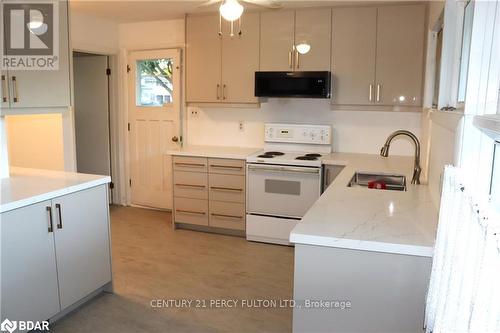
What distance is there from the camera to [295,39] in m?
4.29

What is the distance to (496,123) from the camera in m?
1.12

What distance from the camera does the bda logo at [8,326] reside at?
2280 mm

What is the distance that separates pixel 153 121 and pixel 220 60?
1346mm

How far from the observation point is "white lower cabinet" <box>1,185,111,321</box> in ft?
7.51

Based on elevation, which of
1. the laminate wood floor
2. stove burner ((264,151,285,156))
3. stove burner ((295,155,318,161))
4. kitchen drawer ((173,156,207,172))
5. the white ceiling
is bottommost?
the laminate wood floor

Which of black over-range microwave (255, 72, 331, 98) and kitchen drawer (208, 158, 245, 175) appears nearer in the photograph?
black over-range microwave (255, 72, 331, 98)

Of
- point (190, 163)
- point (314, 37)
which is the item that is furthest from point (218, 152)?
point (314, 37)

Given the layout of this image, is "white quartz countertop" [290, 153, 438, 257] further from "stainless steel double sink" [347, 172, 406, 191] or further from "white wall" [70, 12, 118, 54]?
"white wall" [70, 12, 118, 54]

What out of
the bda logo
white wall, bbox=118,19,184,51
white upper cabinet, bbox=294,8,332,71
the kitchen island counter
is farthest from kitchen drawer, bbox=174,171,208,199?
the kitchen island counter

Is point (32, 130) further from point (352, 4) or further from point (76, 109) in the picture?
point (352, 4)

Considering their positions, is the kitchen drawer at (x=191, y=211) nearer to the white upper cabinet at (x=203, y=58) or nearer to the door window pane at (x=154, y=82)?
the white upper cabinet at (x=203, y=58)

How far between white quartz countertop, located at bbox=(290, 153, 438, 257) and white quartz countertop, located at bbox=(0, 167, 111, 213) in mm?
1519

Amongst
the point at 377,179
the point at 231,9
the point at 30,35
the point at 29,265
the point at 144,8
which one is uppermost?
the point at 144,8

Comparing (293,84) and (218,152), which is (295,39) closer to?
(293,84)
